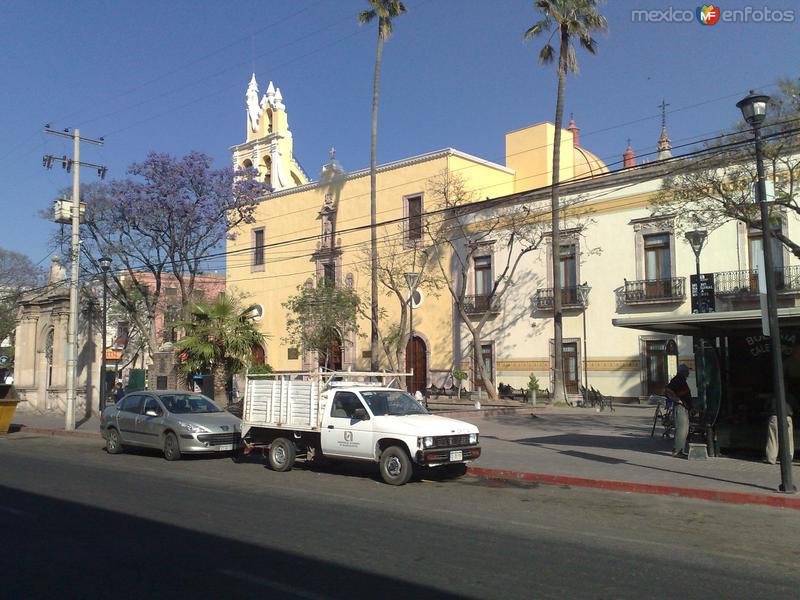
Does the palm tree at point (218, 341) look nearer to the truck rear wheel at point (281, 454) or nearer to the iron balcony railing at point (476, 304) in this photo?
the truck rear wheel at point (281, 454)

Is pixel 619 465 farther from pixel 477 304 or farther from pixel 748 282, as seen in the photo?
pixel 477 304

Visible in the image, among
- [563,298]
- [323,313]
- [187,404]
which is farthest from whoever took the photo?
[323,313]

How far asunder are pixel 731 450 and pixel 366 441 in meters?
7.98

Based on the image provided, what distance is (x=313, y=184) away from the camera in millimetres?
45938

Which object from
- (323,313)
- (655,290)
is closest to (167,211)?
(323,313)

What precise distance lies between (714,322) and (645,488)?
405cm

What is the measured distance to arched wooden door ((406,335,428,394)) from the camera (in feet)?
131

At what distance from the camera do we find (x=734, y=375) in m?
15.3

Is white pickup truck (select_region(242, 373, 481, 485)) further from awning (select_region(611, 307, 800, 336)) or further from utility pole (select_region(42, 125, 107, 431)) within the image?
utility pole (select_region(42, 125, 107, 431))

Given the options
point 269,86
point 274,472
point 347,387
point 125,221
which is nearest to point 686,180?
point 347,387

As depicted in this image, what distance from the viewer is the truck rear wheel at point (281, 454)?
46.0ft

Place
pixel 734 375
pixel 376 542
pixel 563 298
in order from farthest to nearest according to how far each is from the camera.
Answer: pixel 563 298
pixel 734 375
pixel 376 542

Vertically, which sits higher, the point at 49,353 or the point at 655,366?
the point at 49,353

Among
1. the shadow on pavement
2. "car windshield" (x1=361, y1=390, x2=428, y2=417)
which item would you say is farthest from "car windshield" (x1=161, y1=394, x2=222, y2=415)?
the shadow on pavement
